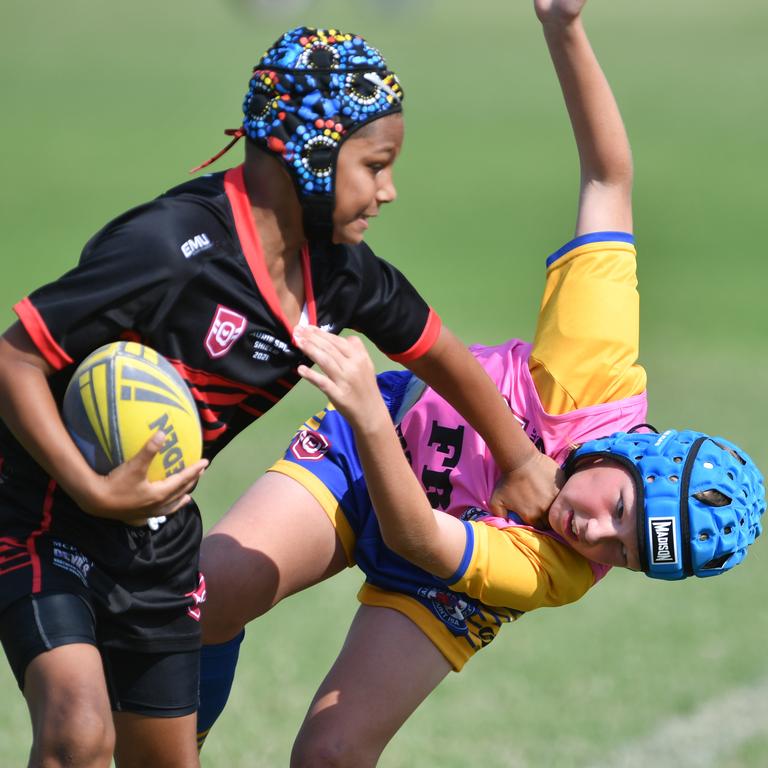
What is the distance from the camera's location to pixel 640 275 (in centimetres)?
1630

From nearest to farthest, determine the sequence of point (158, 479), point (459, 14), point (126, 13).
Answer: point (158, 479), point (126, 13), point (459, 14)

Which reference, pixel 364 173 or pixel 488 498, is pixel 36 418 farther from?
pixel 488 498

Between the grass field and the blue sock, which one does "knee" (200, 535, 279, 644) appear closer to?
the blue sock

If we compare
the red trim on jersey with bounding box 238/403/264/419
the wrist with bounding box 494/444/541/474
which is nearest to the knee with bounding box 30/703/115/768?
the red trim on jersey with bounding box 238/403/264/419

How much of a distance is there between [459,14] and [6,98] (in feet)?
66.7

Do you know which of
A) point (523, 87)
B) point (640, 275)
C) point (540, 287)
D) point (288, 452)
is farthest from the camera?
point (523, 87)

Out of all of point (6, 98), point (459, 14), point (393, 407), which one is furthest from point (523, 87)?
point (393, 407)

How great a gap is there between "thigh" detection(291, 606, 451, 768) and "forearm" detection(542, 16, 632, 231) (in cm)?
152

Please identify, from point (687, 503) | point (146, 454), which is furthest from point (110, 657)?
point (687, 503)

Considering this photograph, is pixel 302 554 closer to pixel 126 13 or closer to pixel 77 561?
pixel 77 561

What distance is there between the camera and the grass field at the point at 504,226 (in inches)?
219

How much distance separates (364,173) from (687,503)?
4.42 ft

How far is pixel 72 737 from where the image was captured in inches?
129

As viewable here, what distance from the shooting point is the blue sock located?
14.7 feet
